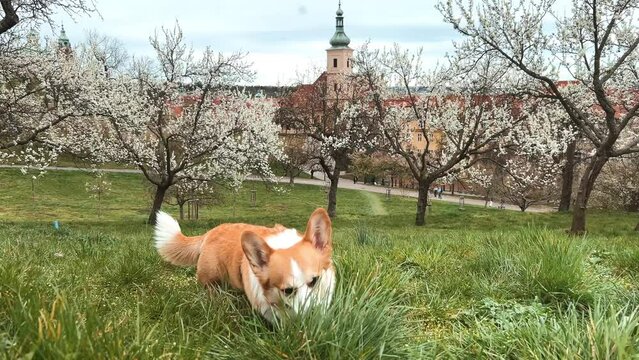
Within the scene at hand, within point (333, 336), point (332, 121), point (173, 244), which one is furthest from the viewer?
point (332, 121)

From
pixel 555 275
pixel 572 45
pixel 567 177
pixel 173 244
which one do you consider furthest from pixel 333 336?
pixel 567 177

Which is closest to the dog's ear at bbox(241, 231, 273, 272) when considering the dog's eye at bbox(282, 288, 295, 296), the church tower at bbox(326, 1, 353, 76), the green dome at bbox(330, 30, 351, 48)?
the dog's eye at bbox(282, 288, 295, 296)

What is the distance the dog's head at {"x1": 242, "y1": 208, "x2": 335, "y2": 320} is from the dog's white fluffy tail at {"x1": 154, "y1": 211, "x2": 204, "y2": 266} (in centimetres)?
155

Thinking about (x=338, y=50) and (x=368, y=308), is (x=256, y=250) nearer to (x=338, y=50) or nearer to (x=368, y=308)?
(x=368, y=308)

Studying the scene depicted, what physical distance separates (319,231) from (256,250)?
0.44m

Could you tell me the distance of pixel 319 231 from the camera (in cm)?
339

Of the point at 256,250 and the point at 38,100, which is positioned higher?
the point at 38,100

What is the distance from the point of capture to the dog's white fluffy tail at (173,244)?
4.74 meters

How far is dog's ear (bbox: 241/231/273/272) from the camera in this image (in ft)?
10.3

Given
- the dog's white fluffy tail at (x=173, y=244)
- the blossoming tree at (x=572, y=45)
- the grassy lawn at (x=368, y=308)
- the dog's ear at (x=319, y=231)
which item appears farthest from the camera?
the blossoming tree at (x=572, y=45)

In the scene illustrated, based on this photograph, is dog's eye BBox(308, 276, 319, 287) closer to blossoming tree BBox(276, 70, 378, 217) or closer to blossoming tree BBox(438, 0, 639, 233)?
blossoming tree BBox(438, 0, 639, 233)

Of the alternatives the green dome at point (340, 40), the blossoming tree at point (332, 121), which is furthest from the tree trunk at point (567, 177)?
the green dome at point (340, 40)

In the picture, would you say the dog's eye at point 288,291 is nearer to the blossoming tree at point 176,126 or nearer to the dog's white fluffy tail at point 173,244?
the dog's white fluffy tail at point 173,244

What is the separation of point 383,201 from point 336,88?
1622 cm
